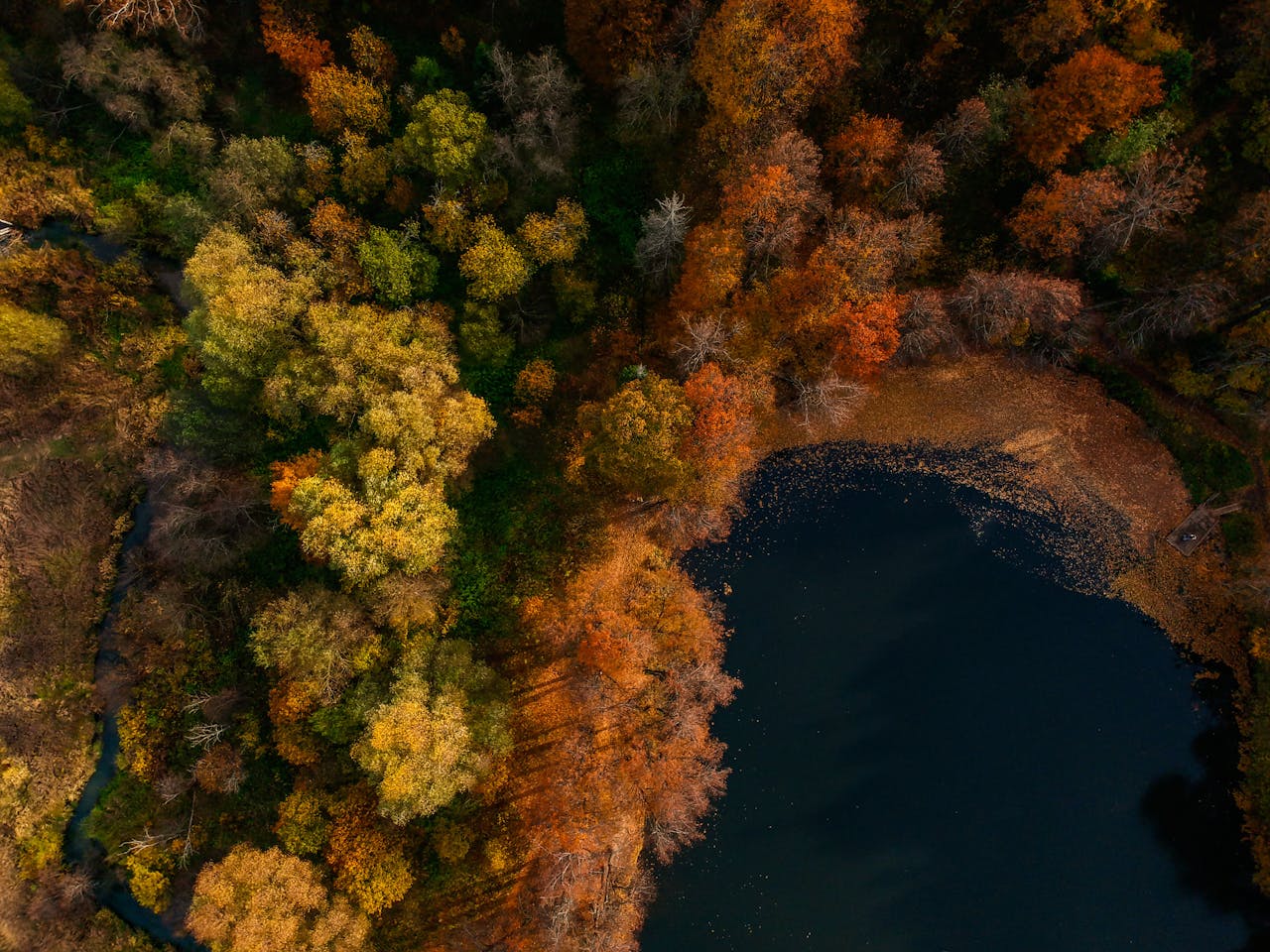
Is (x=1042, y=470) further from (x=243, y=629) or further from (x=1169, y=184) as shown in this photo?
(x=243, y=629)

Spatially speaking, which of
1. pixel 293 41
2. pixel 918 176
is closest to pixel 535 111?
pixel 293 41

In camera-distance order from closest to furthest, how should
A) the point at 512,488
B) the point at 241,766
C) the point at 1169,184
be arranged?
the point at 1169,184 < the point at 241,766 < the point at 512,488

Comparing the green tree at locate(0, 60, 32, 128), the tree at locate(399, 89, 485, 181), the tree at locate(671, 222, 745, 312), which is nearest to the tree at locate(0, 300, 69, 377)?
the green tree at locate(0, 60, 32, 128)

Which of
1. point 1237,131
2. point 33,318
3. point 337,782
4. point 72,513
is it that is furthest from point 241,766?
point 1237,131

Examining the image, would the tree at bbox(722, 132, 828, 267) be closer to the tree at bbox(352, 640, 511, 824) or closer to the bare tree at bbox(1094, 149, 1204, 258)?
the bare tree at bbox(1094, 149, 1204, 258)

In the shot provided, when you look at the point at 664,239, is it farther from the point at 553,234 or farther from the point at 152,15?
the point at 152,15

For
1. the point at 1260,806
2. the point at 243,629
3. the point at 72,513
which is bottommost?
the point at 1260,806

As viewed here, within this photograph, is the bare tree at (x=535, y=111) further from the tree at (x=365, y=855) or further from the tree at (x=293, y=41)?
the tree at (x=365, y=855)
